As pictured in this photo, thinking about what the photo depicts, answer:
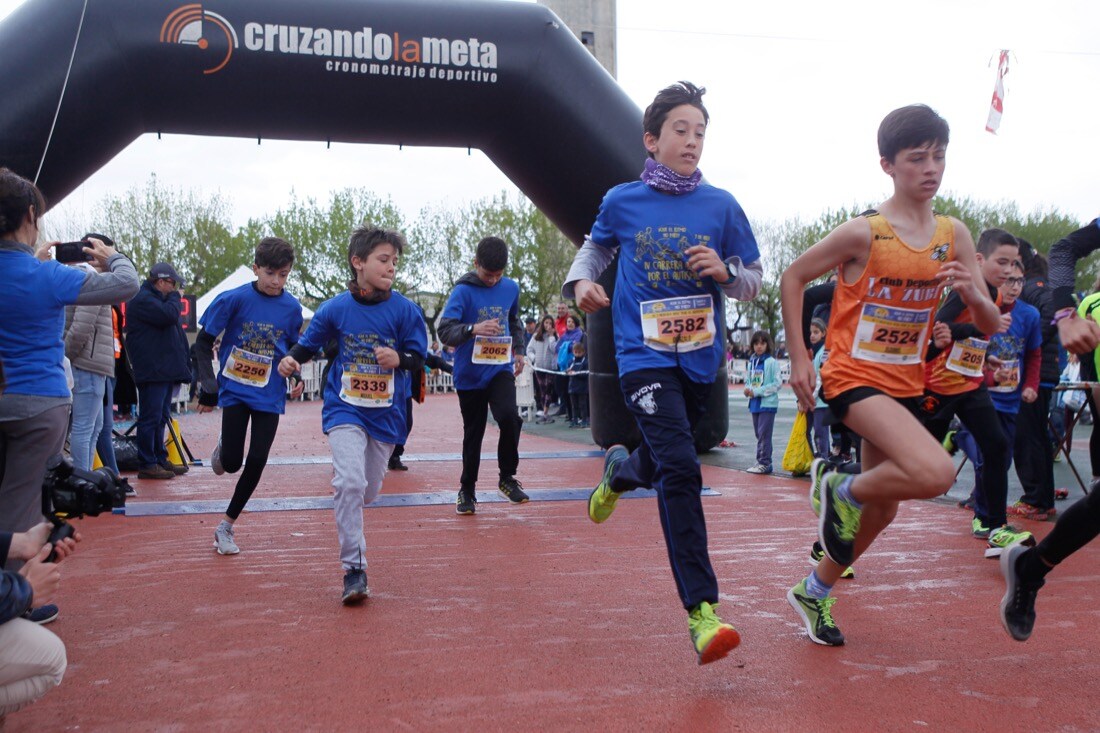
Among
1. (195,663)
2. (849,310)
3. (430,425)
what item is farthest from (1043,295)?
(430,425)

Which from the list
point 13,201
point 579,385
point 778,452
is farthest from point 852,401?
point 579,385

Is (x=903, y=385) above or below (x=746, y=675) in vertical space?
above

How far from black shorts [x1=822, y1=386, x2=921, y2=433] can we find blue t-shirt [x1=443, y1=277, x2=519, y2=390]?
3.89 m

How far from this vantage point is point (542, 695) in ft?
10.5

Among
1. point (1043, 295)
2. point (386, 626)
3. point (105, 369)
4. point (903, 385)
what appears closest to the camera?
point (903, 385)

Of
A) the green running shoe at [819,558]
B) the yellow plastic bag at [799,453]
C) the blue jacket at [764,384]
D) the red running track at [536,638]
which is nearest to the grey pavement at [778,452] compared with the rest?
the yellow plastic bag at [799,453]

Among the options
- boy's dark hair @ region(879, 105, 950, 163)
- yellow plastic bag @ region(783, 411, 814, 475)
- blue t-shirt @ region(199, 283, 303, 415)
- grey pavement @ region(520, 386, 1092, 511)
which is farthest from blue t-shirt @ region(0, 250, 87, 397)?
yellow plastic bag @ region(783, 411, 814, 475)

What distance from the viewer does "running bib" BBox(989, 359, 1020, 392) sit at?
21.2 ft

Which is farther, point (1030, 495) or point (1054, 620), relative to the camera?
point (1030, 495)

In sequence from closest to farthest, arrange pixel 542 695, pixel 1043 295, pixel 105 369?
pixel 542 695 → pixel 1043 295 → pixel 105 369

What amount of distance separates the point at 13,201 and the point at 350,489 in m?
1.90

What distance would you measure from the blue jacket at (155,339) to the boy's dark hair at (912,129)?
A: 7.37 meters

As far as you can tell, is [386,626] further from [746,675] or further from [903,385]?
[903,385]

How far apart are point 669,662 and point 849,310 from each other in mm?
1511
